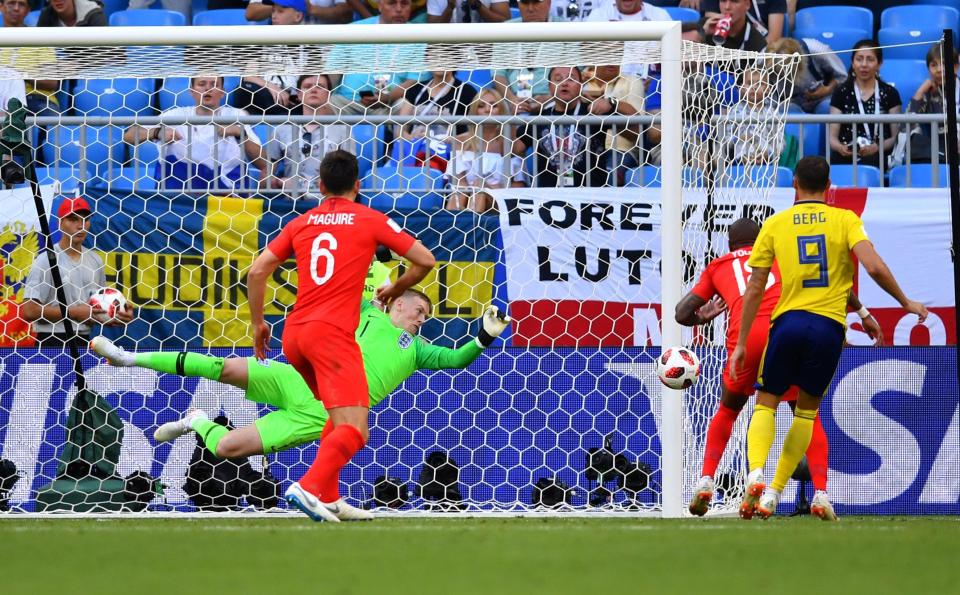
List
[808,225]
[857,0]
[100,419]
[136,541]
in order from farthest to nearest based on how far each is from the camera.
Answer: [857,0], [100,419], [808,225], [136,541]

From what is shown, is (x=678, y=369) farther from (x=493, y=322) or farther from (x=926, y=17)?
(x=926, y=17)

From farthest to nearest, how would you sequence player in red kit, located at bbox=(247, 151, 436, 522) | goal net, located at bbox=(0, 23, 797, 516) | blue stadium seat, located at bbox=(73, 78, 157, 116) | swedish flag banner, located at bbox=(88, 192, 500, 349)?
1. blue stadium seat, located at bbox=(73, 78, 157, 116)
2. swedish flag banner, located at bbox=(88, 192, 500, 349)
3. goal net, located at bbox=(0, 23, 797, 516)
4. player in red kit, located at bbox=(247, 151, 436, 522)

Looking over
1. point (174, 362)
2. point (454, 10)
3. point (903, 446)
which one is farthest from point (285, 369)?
point (454, 10)

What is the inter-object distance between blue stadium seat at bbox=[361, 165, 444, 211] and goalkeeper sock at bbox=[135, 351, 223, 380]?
1801 mm

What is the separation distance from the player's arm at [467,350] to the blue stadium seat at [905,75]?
6.02m

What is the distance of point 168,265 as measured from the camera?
Answer: 29.9 ft

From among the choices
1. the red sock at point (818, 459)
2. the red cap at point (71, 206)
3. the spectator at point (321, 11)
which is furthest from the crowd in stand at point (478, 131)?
the spectator at point (321, 11)

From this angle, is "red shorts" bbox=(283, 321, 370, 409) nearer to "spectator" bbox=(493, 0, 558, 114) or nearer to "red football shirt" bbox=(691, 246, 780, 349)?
"red football shirt" bbox=(691, 246, 780, 349)

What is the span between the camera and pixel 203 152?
9.70 m

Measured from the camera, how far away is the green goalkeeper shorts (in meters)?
7.89

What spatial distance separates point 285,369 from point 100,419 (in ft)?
4.12

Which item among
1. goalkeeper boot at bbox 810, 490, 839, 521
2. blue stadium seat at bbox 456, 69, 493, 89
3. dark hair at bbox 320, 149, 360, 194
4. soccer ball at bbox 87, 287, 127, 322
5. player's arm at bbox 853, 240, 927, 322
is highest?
blue stadium seat at bbox 456, 69, 493, 89

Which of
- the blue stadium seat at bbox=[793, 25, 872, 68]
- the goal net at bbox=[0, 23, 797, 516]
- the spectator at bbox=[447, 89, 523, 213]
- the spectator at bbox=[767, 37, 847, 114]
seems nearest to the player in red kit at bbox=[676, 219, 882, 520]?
the goal net at bbox=[0, 23, 797, 516]

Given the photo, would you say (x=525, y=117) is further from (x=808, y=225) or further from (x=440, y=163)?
(x=808, y=225)
